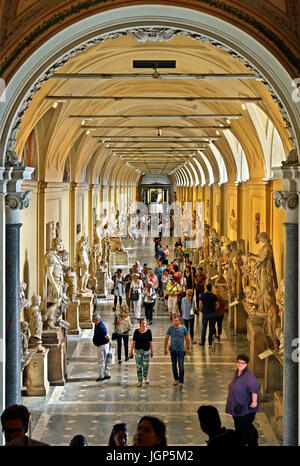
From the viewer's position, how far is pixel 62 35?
771cm

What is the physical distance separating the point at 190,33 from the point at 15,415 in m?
4.99

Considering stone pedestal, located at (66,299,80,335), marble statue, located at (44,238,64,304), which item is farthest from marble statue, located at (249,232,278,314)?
stone pedestal, located at (66,299,80,335)

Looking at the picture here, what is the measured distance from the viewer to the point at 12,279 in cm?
834

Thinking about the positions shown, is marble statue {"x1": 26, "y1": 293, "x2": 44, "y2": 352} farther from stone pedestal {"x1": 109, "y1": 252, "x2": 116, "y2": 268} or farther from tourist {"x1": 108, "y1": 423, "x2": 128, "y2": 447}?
stone pedestal {"x1": 109, "y1": 252, "x2": 116, "y2": 268}

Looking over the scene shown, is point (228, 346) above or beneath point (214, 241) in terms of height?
beneath

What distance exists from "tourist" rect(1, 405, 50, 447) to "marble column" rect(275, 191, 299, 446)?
434cm

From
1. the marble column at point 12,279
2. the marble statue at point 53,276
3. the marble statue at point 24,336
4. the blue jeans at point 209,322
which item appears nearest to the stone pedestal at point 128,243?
the blue jeans at point 209,322

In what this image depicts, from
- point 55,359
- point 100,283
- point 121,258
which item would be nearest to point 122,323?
point 55,359

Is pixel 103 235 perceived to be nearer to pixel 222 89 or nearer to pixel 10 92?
pixel 222 89

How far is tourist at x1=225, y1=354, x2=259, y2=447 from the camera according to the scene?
8.62m

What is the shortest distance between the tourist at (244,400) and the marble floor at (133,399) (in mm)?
1643

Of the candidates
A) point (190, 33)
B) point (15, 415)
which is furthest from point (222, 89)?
point (15, 415)

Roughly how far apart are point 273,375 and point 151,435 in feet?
26.6

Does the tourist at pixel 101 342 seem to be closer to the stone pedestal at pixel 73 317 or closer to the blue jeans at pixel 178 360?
the blue jeans at pixel 178 360
